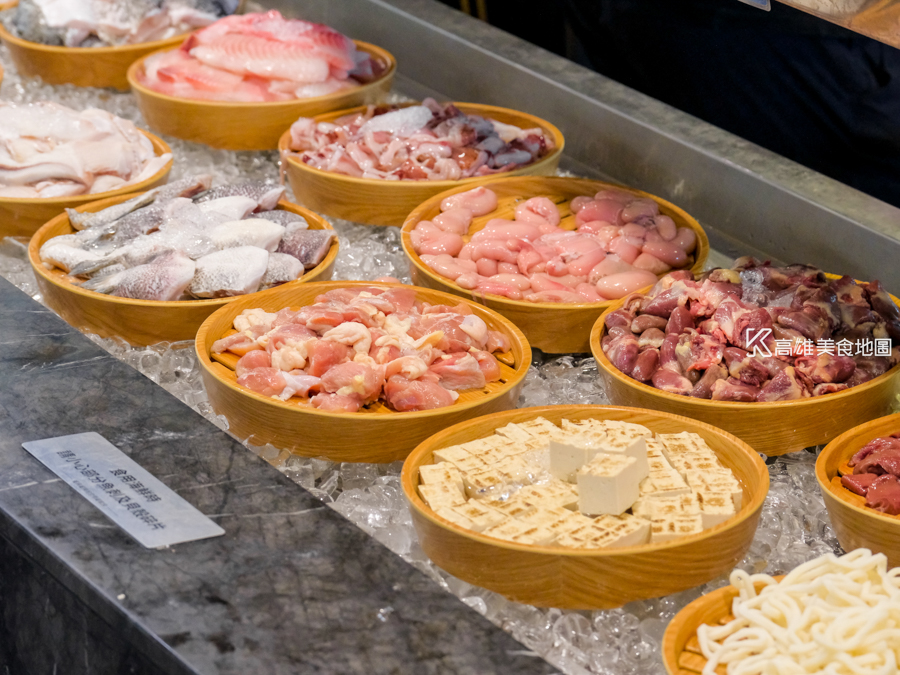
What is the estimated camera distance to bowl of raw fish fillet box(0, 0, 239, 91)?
4070 millimetres

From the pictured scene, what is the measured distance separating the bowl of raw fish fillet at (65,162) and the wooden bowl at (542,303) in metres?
0.94

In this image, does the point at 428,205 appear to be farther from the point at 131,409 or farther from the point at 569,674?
the point at 569,674

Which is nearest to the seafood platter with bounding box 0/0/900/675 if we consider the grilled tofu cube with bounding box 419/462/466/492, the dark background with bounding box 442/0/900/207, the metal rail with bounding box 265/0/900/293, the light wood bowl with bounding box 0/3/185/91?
the grilled tofu cube with bounding box 419/462/466/492

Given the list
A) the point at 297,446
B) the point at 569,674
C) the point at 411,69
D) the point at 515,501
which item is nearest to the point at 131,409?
the point at 297,446

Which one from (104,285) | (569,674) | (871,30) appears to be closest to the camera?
(569,674)

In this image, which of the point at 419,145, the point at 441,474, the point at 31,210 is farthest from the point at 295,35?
the point at 441,474

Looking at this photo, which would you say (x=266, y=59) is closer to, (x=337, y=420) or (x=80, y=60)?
(x=80, y=60)

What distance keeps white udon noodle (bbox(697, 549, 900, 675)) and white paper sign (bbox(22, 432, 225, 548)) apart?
2.95 ft

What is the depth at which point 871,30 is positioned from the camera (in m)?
1.93

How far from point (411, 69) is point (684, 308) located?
217cm

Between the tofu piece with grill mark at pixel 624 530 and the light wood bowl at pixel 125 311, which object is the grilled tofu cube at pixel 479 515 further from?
the light wood bowl at pixel 125 311

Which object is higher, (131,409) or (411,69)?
(411,69)
